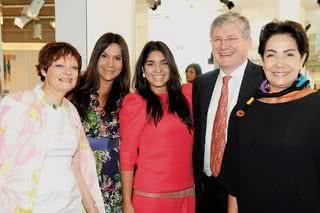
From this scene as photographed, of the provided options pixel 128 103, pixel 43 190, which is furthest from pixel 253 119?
pixel 43 190

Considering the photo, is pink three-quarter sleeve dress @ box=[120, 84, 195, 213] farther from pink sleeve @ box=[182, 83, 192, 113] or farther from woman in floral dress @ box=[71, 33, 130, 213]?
pink sleeve @ box=[182, 83, 192, 113]

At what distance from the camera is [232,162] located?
1785 millimetres

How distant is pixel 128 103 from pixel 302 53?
3.37ft

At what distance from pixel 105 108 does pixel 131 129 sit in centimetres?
26

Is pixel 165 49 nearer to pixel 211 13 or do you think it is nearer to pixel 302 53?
pixel 302 53

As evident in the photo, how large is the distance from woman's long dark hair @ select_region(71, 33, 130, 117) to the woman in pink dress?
0.15 meters

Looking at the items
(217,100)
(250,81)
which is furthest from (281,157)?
(217,100)

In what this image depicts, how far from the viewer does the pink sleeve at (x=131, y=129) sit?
2172 mm

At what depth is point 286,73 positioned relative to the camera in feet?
5.14

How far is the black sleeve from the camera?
176cm

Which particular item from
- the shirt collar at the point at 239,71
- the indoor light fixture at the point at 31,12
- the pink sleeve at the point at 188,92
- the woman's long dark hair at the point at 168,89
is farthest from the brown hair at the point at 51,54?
the indoor light fixture at the point at 31,12

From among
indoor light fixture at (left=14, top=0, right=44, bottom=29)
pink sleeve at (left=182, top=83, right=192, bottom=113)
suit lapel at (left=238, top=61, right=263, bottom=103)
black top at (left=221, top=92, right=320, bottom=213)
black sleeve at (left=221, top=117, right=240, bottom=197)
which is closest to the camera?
black top at (left=221, top=92, right=320, bottom=213)

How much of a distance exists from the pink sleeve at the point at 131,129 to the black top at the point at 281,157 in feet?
2.21

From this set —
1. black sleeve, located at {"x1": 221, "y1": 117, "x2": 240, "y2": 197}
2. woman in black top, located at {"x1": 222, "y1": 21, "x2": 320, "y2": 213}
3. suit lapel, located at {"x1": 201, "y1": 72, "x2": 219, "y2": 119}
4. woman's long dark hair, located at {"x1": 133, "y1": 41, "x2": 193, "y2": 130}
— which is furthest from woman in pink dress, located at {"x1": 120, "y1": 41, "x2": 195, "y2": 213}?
woman in black top, located at {"x1": 222, "y1": 21, "x2": 320, "y2": 213}
